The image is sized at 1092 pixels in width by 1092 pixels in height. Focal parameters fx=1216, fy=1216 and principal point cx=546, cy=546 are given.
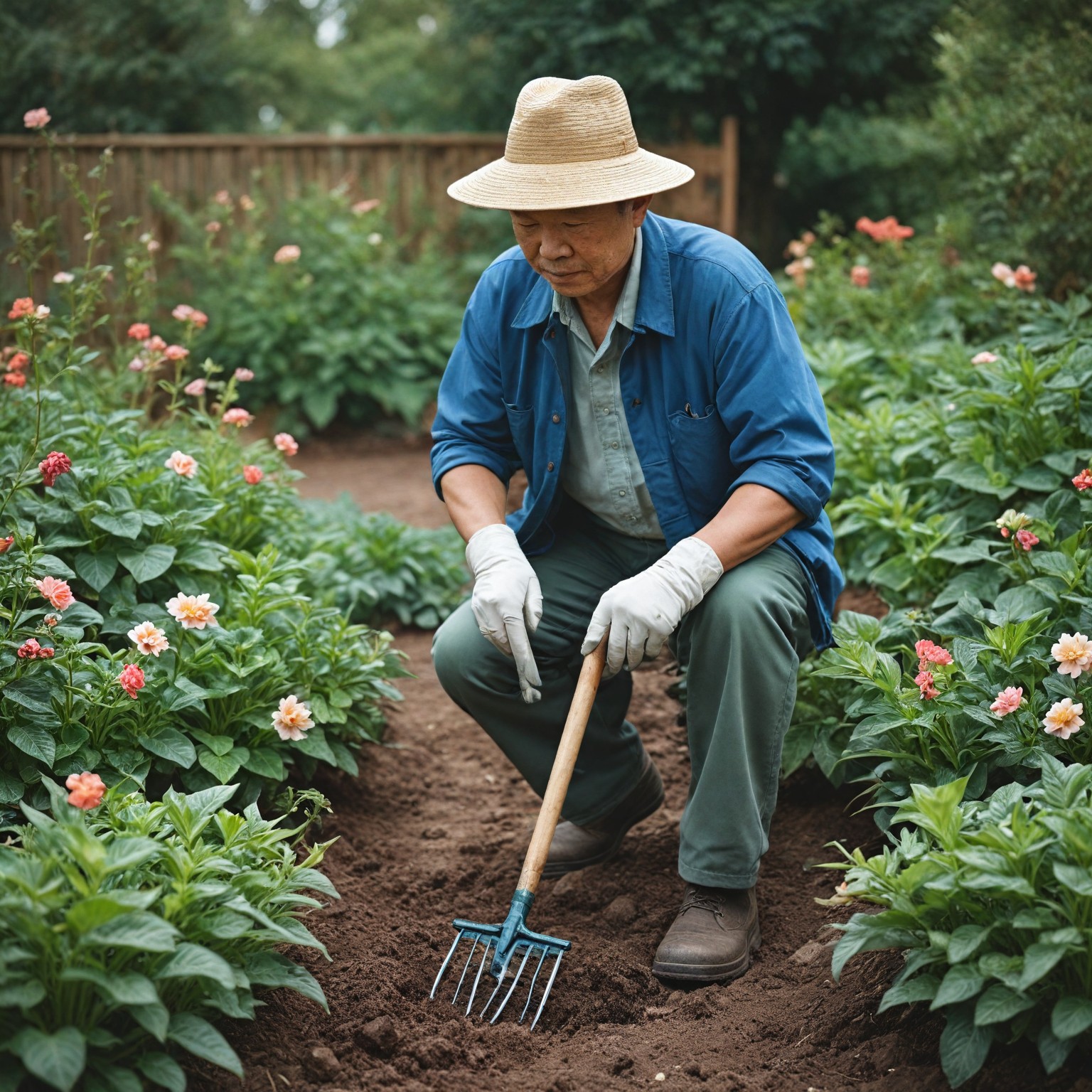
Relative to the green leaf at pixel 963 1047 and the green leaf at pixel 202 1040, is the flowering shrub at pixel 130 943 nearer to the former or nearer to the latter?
the green leaf at pixel 202 1040

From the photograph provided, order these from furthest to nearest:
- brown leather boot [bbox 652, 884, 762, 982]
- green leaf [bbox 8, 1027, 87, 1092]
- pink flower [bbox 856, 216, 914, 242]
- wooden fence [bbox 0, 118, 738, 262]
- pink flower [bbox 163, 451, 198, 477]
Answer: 1. wooden fence [bbox 0, 118, 738, 262]
2. pink flower [bbox 856, 216, 914, 242]
3. pink flower [bbox 163, 451, 198, 477]
4. brown leather boot [bbox 652, 884, 762, 982]
5. green leaf [bbox 8, 1027, 87, 1092]

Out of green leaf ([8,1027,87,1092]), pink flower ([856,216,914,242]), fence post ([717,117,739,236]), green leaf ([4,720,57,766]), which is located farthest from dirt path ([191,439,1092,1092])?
fence post ([717,117,739,236])

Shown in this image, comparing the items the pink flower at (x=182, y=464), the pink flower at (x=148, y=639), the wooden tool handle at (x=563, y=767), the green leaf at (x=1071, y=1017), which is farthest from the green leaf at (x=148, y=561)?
the green leaf at (x=1071, y=1017)

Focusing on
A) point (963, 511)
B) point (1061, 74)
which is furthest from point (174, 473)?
point (1061, 74)

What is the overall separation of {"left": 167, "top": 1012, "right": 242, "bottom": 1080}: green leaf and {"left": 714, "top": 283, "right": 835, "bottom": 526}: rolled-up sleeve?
1.47 meters

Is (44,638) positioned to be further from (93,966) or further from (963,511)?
(963,511)

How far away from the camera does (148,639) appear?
2588 millimetres

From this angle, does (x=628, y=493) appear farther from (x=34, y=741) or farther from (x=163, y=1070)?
(x=163, y=1070)

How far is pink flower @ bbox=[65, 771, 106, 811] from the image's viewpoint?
1.93m

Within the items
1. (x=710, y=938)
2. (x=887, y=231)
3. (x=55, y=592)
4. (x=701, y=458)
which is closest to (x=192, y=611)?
(x=55, y=592)

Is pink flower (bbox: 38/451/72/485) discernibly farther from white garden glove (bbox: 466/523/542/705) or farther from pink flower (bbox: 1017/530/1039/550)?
pink flower (bbox: 1017/530/1039/550)

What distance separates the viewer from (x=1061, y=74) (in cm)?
509

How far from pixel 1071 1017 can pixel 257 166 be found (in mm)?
7440

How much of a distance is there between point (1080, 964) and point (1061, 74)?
14.3 ft
